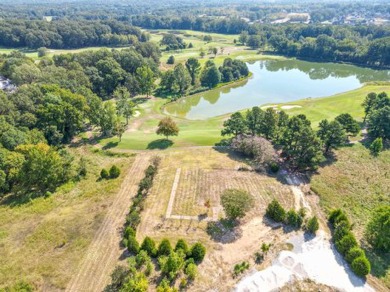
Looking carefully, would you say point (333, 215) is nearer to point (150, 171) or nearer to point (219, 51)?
point (150, 171)

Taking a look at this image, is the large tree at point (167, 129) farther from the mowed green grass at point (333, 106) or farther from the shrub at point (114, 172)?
the mowed green grass at point (333, 106)

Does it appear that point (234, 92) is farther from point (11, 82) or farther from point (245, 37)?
point (245, 37)

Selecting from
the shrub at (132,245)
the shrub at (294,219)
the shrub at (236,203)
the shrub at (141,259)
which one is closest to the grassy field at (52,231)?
the shrub at (132,245)

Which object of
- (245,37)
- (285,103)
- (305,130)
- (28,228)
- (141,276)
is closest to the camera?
(141,276)

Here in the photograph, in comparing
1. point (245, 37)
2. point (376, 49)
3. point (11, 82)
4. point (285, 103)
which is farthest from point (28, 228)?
point (245, 37)

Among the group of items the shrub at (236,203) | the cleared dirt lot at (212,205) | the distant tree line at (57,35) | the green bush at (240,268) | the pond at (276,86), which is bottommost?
the pond at (276,86)

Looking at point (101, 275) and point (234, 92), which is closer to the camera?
point (101, 275)
